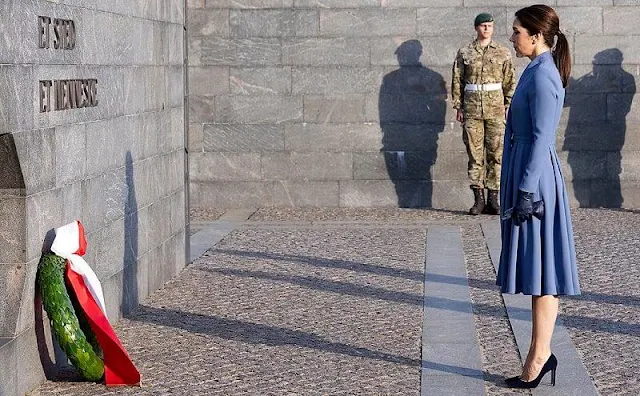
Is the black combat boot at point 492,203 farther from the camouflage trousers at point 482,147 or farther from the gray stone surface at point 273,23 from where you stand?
the gray stone surface at point 273,23

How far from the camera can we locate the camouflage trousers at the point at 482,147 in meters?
15.5

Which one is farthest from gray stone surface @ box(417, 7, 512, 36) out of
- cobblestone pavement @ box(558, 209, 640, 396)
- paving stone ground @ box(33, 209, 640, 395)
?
paving stone ground @ box(33, 209, 640, 395)

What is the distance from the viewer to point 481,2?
16.0 meters

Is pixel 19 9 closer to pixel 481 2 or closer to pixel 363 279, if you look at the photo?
pixel 363 279

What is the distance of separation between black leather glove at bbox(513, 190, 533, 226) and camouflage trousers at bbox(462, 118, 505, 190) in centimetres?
846

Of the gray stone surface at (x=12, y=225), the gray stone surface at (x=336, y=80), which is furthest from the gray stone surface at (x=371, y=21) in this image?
the gray stone surface at (x=12, y=225)

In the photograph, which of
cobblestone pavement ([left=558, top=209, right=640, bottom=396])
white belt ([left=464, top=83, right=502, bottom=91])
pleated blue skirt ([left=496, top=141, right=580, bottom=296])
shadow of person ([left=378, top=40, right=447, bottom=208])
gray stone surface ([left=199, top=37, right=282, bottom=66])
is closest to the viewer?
pleated blue skirt ([left=496, top=141, right=580, bottom=296])

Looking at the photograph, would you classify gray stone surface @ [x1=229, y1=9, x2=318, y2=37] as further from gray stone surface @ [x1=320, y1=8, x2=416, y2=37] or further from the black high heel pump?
the black high heel pump

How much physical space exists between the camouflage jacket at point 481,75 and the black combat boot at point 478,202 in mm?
760

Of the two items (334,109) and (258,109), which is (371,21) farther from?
(258,109)

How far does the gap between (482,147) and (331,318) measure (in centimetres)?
666

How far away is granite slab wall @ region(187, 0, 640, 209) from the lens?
16094 mm

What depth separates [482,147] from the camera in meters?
15.6

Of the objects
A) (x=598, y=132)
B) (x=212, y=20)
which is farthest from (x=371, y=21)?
(x=598, y=132)
